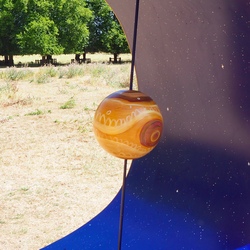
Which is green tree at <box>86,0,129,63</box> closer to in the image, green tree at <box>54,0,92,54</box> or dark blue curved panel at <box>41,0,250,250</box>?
green tree at <box>54,0,92,54</box>

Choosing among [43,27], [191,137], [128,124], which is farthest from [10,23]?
[128,124]

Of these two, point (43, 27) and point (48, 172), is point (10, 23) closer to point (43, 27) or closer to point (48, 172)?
point (43, 27)

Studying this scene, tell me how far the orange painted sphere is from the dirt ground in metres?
2.13

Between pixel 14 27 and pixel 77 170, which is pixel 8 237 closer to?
pixel 77 170

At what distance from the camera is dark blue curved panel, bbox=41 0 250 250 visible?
1631mm

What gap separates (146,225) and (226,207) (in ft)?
1.76

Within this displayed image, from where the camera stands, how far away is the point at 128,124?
1.22 metres

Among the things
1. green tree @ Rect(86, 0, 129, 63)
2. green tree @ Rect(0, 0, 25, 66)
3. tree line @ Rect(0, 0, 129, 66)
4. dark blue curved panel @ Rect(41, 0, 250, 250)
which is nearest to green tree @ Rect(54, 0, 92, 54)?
tree line @ Rect(0, 0, 129, 66)

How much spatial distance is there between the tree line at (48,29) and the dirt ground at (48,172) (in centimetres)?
1421

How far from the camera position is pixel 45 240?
3.27 meters

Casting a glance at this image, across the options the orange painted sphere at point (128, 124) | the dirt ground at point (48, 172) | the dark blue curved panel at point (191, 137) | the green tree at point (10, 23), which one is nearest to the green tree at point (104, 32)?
the green tree at point (10, 23)

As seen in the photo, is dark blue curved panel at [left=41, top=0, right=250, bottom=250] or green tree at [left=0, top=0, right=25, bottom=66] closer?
dark blue curved panel at [left=41, top=0, right=250, bottom=250]

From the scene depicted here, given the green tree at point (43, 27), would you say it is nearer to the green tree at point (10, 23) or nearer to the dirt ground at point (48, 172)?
the green tree at point (10, 23)

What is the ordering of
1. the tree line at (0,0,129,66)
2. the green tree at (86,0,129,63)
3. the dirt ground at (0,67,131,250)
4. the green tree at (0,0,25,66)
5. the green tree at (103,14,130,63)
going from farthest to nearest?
the green tree at (86,0,129,63)
the green tree at (103,14,130,63)
the green tree at (0,0,25,66)
the tree line at (0,0,129,66)
the dirt ground at (0,67,131,250)
